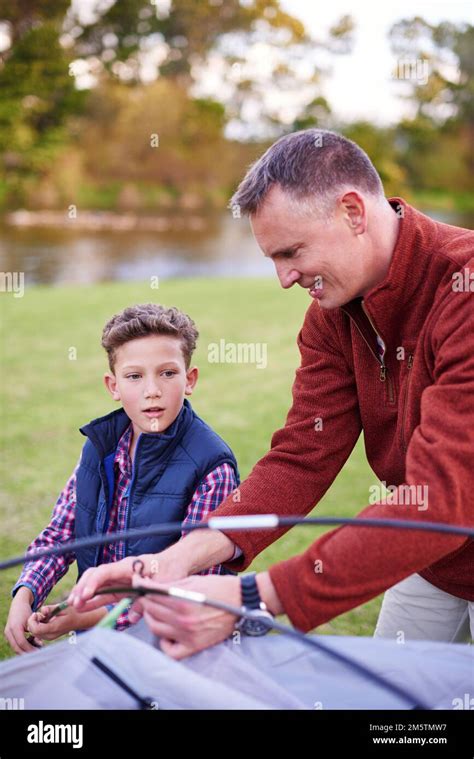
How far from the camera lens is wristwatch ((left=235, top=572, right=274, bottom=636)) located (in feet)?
4.15

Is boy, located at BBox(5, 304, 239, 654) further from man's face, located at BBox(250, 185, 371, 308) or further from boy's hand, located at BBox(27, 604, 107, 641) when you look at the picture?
man's face, located at BBox(250, 185, 371, 308)

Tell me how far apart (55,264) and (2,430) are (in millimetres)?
11886

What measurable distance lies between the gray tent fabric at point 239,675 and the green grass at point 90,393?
1.48 m

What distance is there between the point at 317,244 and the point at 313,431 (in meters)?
0.46

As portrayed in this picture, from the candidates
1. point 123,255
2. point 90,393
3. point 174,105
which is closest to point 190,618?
point 90,393

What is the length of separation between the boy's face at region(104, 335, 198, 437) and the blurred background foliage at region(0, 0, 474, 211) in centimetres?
1807

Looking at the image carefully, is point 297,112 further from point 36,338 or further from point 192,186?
point 36,338

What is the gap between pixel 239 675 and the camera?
3.96 feet

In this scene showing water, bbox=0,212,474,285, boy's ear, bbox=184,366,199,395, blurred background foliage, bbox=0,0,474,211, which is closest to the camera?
boy's ear, bbox=184,366,199,395

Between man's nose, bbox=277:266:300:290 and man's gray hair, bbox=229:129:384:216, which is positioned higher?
man's gray hair, bbox=229:129:384:216

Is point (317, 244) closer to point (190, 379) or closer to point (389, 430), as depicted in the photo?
point (389, 430)

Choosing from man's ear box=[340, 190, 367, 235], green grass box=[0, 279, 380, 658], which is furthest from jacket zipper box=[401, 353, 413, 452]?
green grass box=[0, 279, 380, 658]

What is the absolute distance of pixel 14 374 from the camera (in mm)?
6977
